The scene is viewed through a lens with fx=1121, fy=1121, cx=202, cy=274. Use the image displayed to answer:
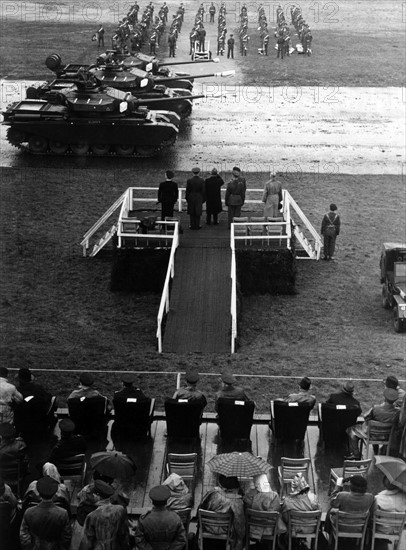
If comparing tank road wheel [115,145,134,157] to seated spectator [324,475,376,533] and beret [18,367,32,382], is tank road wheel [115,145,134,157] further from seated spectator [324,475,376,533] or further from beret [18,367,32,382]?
seated spectator [324,475,376,533]

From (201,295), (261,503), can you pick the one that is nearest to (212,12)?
(201,295)

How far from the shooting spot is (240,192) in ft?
74.5

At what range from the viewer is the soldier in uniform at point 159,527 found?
10.5m

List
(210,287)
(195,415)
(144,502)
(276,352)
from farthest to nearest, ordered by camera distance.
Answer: (210,287) < (276,352) < (195,415) < (144,502)

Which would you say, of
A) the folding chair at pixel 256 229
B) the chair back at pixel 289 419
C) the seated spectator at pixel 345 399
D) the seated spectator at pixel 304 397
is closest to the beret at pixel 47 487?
the chair back at pixel 289 419

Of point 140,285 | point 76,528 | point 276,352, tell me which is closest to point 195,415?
point 76,528

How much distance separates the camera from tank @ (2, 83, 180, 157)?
30719 mm

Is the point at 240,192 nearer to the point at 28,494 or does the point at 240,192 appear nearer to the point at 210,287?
the point at 210,287

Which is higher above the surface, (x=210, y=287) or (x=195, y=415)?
(x=195, y=415)

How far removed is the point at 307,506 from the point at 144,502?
6.90 ft

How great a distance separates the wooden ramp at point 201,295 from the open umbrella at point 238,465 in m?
7.10

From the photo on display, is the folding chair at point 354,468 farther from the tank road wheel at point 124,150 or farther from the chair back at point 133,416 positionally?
the tank road wheel at point 124,150

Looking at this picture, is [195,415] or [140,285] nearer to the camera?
[195,415]

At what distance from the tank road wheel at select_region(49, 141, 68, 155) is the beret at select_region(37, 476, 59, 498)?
70.4ft
